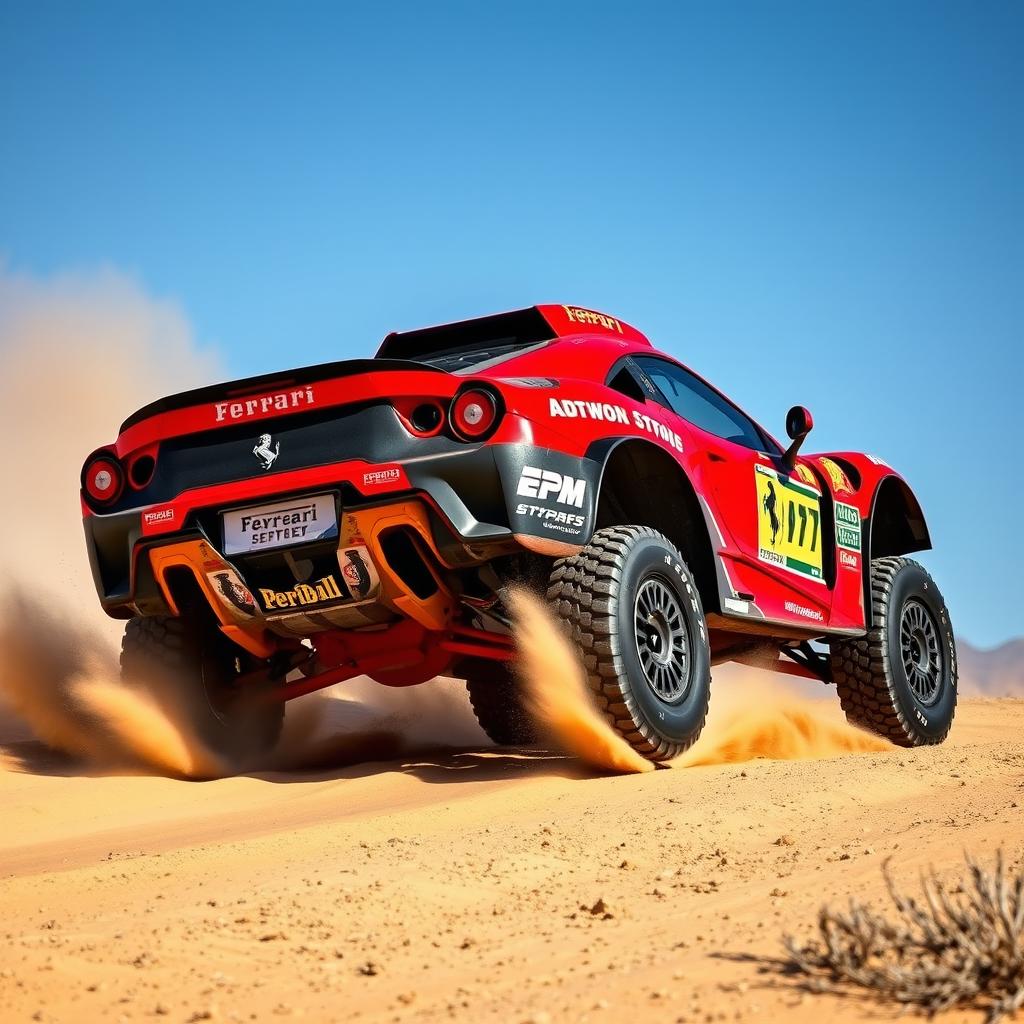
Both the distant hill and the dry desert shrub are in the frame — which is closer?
the dry desert shrub

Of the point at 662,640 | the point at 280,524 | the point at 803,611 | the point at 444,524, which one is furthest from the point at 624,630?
the point at 803,611

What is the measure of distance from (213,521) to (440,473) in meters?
0.98

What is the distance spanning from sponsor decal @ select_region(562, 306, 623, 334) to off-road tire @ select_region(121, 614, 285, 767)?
217cm

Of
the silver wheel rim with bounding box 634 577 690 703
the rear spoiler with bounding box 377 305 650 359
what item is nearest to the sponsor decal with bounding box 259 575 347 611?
the silver wheel rim with bounding box 634 577 690 703

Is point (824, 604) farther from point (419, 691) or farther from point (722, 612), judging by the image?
point (419, 691)

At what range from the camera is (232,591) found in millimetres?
5469

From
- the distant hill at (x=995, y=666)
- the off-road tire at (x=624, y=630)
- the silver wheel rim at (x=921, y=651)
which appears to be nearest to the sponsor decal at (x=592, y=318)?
the off-road tire at (x=624, y=630)

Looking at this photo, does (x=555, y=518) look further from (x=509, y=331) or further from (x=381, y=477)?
(x=509, y=331)

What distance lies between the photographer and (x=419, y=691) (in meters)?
9.36

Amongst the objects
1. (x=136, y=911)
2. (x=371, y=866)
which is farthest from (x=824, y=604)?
(x=136, y=911)

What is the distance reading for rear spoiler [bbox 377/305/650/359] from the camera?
6.43 metres

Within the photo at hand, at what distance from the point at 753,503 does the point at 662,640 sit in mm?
1215

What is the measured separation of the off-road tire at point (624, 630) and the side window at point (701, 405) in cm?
99

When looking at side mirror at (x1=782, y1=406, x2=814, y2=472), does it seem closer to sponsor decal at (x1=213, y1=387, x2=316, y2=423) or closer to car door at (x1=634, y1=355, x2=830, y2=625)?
car door at (x1=634, y1=355, x2=830, y2=625)
